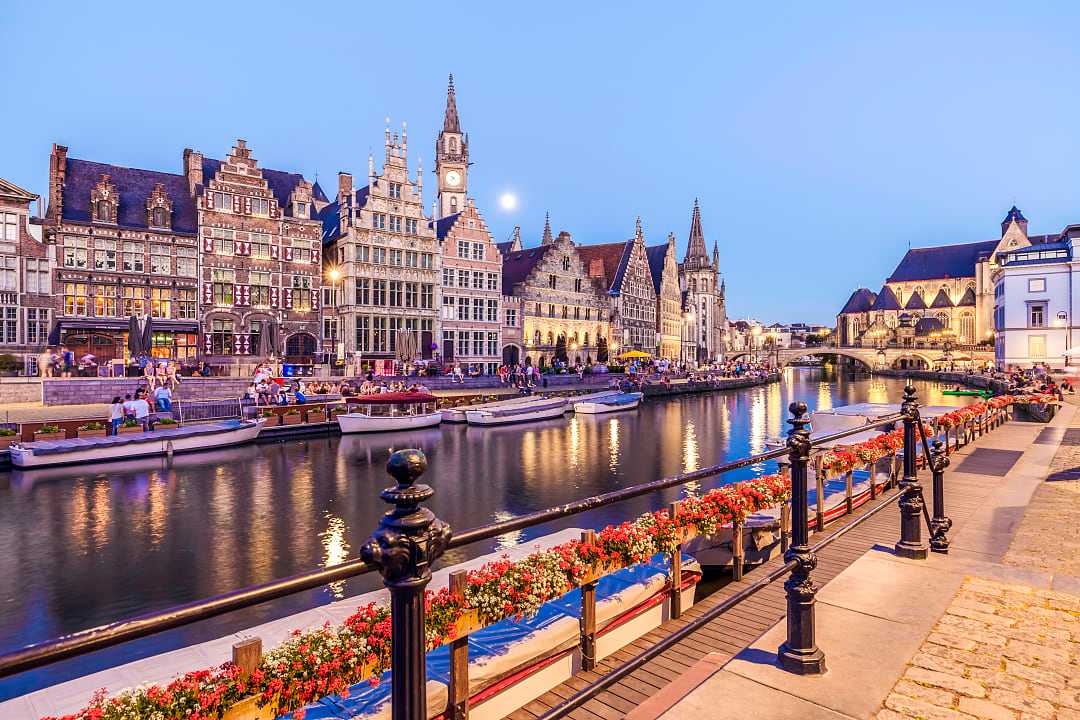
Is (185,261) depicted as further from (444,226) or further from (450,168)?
(450,168)

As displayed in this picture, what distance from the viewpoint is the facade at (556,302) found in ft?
201

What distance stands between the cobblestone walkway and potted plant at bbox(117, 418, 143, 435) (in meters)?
26.8

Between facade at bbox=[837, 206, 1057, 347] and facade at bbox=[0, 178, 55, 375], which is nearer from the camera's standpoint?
facade at bbox=[0, 178, 55, 375]

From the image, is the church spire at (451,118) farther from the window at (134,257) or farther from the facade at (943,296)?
the facade at (943,296)

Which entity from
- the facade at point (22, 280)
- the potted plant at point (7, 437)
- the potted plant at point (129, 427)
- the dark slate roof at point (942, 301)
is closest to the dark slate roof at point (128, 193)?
the facade at point (22, 280)

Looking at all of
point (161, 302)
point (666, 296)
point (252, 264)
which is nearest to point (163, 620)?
point (161, 302)

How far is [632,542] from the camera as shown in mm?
5555

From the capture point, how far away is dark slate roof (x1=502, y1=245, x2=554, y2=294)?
62.6 metres

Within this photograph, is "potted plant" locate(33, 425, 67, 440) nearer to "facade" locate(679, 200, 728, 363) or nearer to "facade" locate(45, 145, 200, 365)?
"facade" locate(45, 145, 200, 365)

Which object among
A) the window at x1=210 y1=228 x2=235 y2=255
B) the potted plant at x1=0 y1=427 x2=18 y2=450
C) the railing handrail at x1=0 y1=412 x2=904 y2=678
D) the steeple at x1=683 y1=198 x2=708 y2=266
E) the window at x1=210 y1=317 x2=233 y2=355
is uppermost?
the steeple at x1=683 y1=198 x2=708 y2=266

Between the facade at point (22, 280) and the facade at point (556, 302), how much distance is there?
3682 centimetres

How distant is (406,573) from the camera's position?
176cm

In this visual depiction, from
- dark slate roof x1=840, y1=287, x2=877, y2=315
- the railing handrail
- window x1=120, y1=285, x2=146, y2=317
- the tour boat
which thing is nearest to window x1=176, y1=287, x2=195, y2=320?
window x1=120, y1=285, x2=146, y2=317

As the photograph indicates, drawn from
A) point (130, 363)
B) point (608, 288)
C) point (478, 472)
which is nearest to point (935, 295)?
point (608, 288)
